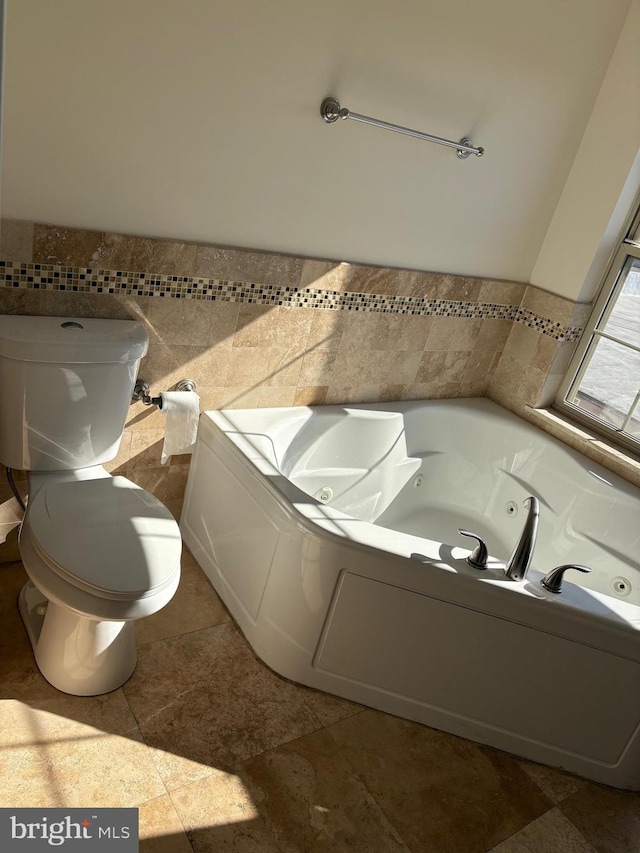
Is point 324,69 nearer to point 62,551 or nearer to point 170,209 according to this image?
point 170,209

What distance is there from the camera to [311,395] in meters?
2.68

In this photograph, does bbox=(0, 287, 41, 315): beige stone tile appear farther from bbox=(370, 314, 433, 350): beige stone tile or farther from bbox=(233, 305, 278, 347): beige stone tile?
bbox=(370, 314, 433, 350): beige stone tile

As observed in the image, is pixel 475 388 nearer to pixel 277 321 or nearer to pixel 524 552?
pixel 277 321

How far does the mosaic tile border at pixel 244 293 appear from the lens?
1938 millimetres

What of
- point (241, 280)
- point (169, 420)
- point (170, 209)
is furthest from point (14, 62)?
point (169, 420)

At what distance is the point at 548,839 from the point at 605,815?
0.23 m

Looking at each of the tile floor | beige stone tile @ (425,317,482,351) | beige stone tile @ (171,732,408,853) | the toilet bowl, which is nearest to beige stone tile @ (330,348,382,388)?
beige stone tile @ (425,317,482,351)

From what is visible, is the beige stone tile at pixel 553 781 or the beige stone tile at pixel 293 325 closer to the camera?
the beige stone tile at pixel 553 781

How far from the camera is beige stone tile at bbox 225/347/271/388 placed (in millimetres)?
2406

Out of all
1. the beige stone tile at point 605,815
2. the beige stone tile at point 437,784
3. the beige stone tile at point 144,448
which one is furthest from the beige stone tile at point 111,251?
the beige stone tile at point 605,815

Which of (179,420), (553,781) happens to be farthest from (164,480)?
(553,781)

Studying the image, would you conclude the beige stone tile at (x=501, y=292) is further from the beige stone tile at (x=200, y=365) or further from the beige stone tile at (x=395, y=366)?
the beige stone tile at (x=200, y=365)

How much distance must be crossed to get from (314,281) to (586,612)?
4.62ft

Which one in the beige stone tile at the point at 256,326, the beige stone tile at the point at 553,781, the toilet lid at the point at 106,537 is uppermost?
the beige stone tile at the point at 256,326
